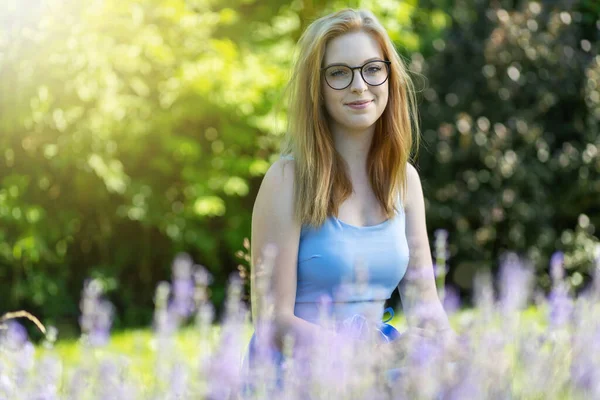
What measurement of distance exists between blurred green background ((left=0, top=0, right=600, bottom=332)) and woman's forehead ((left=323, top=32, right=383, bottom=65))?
4.01 meters

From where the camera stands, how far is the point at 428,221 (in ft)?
22.6

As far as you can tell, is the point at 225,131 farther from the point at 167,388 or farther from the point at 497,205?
the point at 167,388

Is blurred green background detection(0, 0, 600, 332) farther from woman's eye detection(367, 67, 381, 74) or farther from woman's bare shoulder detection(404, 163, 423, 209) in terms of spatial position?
woman's eye detection(367, 67, 381, 74)

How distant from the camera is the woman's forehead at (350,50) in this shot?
2.34m

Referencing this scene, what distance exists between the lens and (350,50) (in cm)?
234

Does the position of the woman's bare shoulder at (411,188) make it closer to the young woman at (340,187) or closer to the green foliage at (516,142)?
the young woman at (340,187)

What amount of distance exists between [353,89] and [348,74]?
2.4 inches

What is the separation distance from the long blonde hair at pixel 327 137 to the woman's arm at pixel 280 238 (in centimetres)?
3

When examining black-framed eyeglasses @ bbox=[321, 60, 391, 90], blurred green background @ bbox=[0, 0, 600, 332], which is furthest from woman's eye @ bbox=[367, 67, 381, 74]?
blurred green background @ bbox=[0, 0, 600, 332]

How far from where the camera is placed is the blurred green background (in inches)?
240

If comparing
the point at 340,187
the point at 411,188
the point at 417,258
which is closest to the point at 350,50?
the point at 340,187

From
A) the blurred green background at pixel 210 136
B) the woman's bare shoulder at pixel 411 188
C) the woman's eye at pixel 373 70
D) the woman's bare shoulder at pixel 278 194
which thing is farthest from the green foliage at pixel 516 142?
the woman's bare shoulder at pixel 278 194

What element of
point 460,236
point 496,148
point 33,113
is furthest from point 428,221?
point 33,113

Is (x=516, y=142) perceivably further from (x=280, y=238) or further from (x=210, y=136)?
(x=280, y=238)
